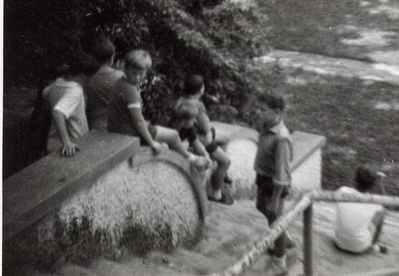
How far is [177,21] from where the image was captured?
535 cm

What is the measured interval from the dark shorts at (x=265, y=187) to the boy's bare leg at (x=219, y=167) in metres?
0.64

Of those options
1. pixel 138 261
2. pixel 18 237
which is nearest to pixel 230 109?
pixel 138 261

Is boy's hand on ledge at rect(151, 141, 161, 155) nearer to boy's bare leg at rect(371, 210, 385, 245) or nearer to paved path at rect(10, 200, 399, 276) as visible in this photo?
paved path at rect(10, 200, 399, 276)

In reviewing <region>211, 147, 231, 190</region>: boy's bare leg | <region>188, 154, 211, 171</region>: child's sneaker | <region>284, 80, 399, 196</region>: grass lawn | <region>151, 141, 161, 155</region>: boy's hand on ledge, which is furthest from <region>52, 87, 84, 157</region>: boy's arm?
<region>284, 80, 399, 196</region>: grass lawn

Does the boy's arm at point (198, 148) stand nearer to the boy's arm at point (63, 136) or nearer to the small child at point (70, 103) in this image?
the small child at point (70, 103)

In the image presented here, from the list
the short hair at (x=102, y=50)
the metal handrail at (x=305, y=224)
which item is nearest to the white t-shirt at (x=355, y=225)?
the metal handrail at (x=305, y=224)

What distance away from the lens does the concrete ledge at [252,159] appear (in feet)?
17.6

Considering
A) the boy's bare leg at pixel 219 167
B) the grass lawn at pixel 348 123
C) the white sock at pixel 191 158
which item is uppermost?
the white sock at pixel 191 158

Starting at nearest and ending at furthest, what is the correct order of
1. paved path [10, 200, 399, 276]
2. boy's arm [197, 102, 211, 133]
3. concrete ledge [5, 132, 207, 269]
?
concrete ledge [5, 132, 207, 269] → paved path [10, 200, 399, 276] → boy's arm [197, 102, 211, 133]

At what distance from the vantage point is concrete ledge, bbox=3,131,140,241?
2996 mm

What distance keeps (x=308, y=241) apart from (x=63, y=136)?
147 cm

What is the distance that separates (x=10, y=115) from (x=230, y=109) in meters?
1.99

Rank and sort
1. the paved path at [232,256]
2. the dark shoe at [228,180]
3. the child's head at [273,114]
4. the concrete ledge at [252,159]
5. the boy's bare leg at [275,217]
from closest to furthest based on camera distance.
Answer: the paved path at [232,256], the child's head at [273,114], the boy's bare leg at [275,217], the dark shoe at [228,180], the concrete ledge at [252,159]

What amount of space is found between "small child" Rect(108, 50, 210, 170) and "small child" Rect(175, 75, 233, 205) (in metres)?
0.38
